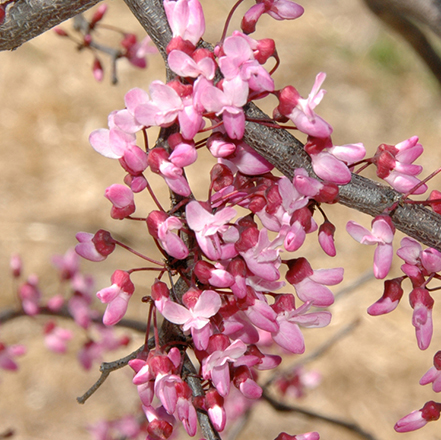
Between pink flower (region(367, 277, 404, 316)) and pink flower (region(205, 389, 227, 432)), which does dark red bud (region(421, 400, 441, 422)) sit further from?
pink flower (region(205, 389, 227, 432))

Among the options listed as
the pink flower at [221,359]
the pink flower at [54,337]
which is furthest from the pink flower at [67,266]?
the pink flower at [221,359]

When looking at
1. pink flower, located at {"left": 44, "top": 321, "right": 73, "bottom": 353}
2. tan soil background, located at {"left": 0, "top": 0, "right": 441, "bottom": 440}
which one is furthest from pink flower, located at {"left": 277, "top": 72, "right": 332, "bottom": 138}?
tan soil background, located at {"left": 0, "top": 0, "right": 441, "bottom": 440}

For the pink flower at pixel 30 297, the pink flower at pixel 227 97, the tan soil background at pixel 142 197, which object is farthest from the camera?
the tan soil background at pixel 142 197

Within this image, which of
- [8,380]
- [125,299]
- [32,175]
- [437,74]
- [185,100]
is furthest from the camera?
[32,175]

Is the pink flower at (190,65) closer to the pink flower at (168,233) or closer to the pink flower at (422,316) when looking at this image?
the pink flower at (168,233)

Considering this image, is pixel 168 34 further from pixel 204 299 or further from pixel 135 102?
pixel 204 299

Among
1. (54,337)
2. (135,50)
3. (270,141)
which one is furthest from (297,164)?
(54,337)

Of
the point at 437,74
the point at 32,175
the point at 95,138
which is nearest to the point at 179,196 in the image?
the point at 95,138
